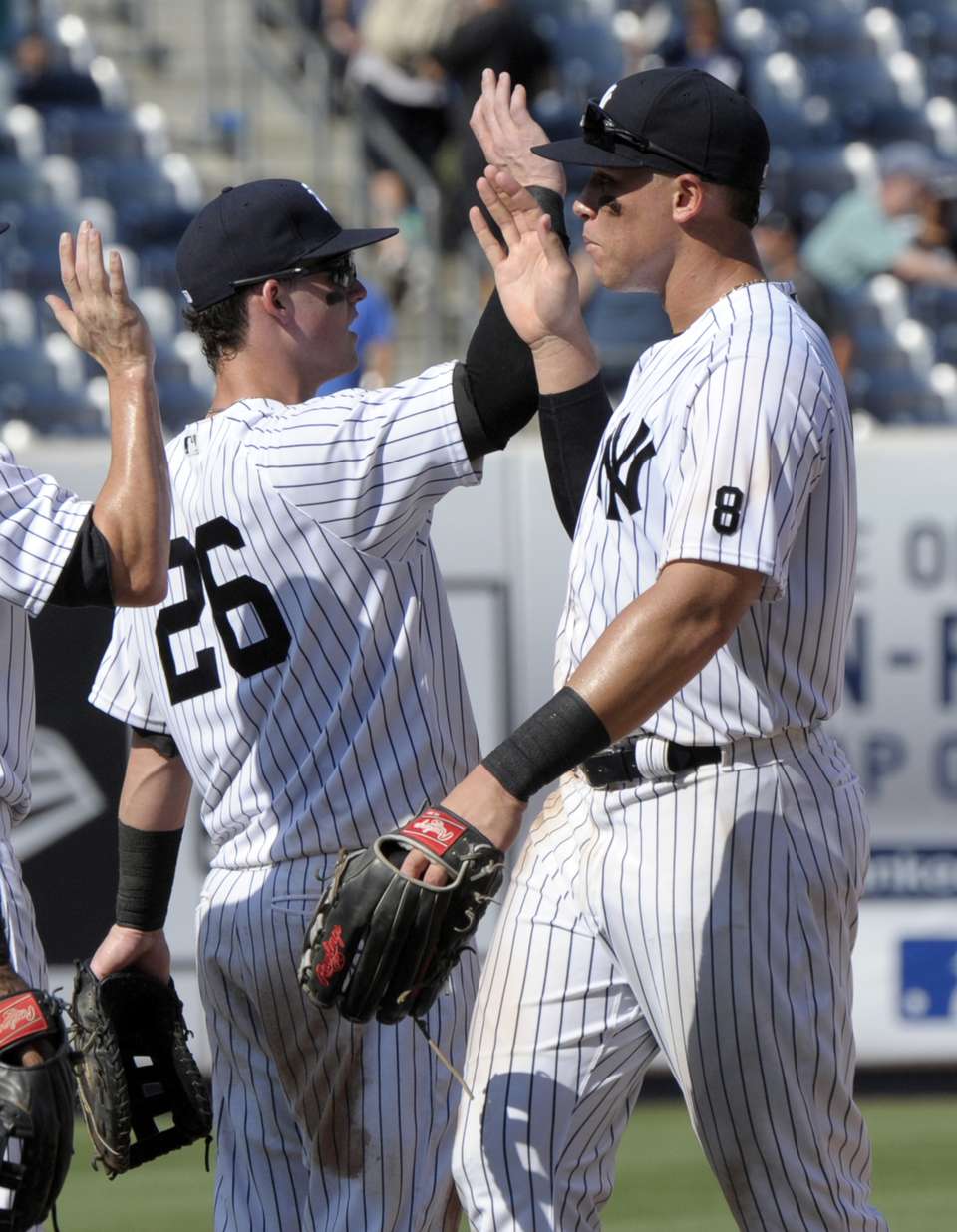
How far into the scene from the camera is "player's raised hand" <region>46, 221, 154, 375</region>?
116 inches

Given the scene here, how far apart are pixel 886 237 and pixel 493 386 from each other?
7267mm

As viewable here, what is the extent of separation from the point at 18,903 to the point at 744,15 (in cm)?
1029

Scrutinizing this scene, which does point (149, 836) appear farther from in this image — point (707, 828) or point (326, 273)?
point (707, 828)

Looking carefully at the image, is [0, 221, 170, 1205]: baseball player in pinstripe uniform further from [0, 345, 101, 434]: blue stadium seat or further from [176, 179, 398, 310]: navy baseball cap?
[0, 345, 101, 434]: blue stadium seat

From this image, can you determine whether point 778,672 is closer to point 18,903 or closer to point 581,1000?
point 581,1000

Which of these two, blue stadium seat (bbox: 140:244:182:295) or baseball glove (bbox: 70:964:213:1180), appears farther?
blue stadium seat (bbox: 140:244:182:295)

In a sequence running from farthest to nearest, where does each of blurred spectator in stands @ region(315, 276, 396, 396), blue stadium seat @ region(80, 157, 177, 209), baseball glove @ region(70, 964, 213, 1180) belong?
1. blue stadium seat @ region(80, 157, 177, 209)
2. blurred spectator in stands @ region(315, 276, 396, 396)
3. baseball glove @ region(70, 964, 213, 1180)

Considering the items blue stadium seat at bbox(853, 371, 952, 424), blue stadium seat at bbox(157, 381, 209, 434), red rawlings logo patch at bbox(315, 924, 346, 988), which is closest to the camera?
red rawlings logo patch at bbox(315, 924, 346, 988)

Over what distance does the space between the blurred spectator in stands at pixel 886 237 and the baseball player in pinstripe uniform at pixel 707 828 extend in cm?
704

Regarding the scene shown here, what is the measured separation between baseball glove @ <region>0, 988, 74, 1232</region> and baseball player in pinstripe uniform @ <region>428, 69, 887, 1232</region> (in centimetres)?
60

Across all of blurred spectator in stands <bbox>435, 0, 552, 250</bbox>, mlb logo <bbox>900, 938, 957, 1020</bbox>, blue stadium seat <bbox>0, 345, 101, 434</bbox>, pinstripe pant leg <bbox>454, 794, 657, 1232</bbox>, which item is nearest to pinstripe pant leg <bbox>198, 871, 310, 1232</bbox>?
pinstripe pant leg <bbox>454, 794, 657, 1232</bbox>

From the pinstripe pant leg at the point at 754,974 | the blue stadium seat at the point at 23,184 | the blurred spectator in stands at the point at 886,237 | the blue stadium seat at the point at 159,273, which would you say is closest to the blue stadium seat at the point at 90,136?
the blue stadium seat at the point at 23,184

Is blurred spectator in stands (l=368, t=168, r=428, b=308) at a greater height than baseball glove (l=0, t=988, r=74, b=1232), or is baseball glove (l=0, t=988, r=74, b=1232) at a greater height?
blurred spectator in stands (l=368, t=168, r=428, b=308)

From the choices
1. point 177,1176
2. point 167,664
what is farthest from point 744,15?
point 167,664
